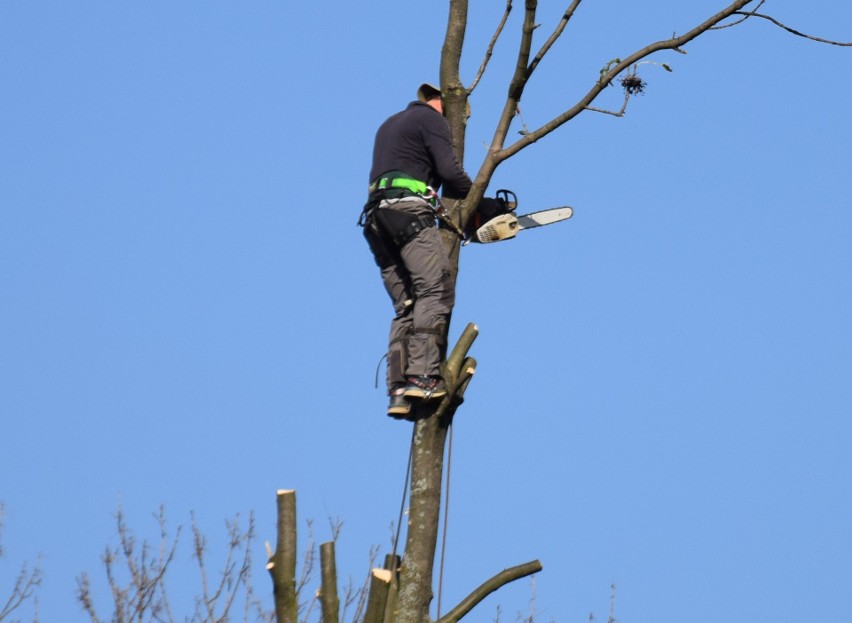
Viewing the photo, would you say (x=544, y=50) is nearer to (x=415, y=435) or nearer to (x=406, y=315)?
(x=406, y=315)

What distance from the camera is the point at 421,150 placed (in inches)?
233

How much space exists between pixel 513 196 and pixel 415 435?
1439mm

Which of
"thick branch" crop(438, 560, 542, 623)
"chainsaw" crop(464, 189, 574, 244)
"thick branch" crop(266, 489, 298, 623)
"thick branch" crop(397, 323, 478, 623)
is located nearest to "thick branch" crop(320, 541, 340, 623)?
"thick branch" crop(266, 489, 298, 623)

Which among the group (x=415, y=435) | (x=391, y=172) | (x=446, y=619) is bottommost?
(x=446, y=619)

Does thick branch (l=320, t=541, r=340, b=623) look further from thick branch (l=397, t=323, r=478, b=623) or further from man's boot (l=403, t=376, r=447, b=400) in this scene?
man's boot (l=403, t=376, r=447, b=400)

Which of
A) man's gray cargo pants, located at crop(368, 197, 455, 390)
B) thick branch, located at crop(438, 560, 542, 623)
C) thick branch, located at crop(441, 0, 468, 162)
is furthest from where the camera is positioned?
thick branch, located at crop(441, 0, 468, 162)

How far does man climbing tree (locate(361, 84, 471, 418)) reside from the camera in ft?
18.3

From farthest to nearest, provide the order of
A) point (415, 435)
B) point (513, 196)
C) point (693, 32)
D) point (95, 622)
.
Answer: point (95, 622), point (513, 196), point (693, 32), point (415, 435)

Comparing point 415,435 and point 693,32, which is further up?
point 693,32

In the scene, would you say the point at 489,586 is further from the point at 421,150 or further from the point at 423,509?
the point at 421,150

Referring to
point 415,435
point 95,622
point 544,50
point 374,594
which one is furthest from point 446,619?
point 95,622

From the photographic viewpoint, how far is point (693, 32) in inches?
231

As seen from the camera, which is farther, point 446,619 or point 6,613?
point 6,613

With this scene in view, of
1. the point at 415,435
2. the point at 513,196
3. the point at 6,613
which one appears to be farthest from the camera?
the point at 6,613
